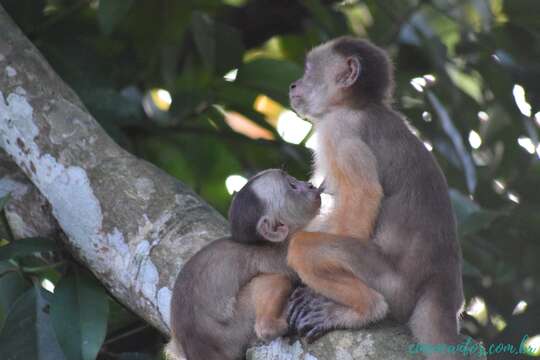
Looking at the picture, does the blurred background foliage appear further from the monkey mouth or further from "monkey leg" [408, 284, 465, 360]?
"monkey leg" [408, 284, 465, 360]

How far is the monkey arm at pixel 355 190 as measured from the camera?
403cm

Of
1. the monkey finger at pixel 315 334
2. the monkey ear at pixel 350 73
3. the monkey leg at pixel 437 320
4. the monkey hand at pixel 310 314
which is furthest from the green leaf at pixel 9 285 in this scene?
the monkey leg at pixel 437 320

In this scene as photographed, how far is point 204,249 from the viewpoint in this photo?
3.96m

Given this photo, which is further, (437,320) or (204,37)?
(204,37)

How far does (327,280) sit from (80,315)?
1.30m

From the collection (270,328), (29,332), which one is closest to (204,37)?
(29,332)

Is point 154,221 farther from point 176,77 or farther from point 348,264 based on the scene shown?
point 176,77

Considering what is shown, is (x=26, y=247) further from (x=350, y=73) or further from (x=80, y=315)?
(x=350, y=73)

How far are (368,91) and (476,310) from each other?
2.27 metres

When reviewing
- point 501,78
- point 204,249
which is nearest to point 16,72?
point 204,249

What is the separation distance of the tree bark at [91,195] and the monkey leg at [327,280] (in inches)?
22.1

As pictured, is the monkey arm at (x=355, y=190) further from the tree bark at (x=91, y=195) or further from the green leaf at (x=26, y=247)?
the green leaf at (x=26, y=247)

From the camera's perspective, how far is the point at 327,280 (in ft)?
12.6

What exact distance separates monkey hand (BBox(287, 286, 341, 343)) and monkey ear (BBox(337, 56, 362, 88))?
1.18 metres
